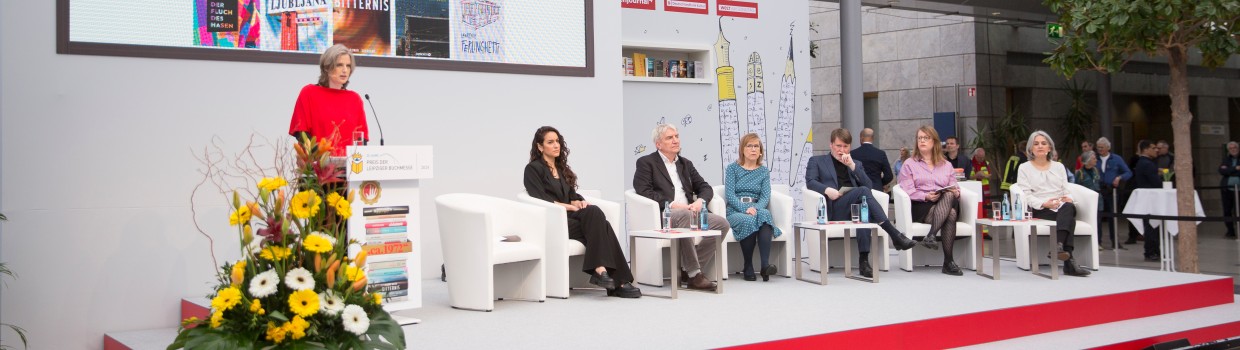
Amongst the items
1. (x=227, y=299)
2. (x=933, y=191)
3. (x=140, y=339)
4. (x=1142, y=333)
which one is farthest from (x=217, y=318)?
(x=933, y=191)

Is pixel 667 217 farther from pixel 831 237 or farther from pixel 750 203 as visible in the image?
pixel 831 237

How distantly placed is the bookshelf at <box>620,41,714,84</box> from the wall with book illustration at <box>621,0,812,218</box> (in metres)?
0.01

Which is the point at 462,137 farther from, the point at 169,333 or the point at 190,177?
the point at 169,333

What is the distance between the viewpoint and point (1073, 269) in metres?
6.63

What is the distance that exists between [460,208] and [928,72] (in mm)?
12370

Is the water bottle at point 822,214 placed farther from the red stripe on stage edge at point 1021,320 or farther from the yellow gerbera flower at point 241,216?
the yellow gerbera flower at point 241,216

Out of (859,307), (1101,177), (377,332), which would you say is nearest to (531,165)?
(859,307)

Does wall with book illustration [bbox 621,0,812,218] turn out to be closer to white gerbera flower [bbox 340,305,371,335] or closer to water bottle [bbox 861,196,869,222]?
water bottle [bbox 861,196,869,222]

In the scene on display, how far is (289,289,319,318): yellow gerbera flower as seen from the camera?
254 centimetres

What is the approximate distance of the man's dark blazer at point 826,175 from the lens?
6.84 m

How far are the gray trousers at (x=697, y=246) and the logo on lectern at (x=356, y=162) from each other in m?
2.19

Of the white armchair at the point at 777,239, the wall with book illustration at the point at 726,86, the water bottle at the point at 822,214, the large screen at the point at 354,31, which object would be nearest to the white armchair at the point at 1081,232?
the water bottle at the point at 822,214

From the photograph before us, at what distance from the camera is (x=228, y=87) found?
550 cm

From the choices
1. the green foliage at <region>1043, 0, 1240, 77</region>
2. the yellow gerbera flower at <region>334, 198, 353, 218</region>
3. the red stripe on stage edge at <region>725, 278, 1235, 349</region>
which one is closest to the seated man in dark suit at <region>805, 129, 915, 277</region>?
the red stripe on stage edge at <region>725, 278, 1235, 349</region>
